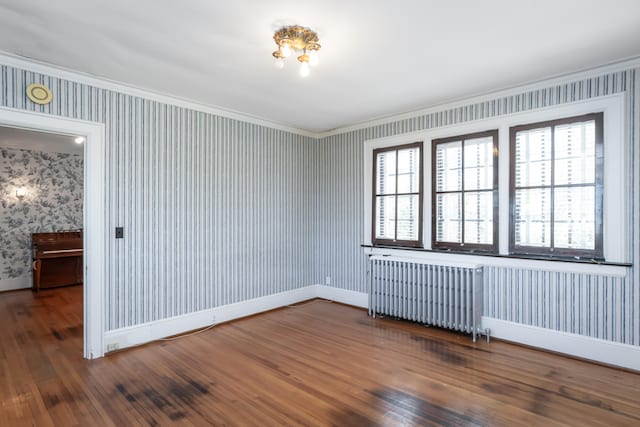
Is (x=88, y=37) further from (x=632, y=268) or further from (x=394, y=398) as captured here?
(x=632, y=268)

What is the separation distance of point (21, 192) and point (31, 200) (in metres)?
0.21

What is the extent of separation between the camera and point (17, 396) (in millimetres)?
2592

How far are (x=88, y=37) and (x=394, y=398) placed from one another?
3.63 metres

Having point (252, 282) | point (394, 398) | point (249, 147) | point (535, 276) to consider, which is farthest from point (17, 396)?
point (535, 276)

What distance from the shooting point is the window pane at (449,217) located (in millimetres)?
4121

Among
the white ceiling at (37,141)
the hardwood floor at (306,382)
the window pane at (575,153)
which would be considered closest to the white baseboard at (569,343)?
the hardwood floor at (306,382)

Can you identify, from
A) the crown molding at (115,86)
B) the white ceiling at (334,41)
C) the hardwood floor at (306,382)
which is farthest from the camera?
the crown molding at (115,86)

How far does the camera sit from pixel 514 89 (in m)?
3.62

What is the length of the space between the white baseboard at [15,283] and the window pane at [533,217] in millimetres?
8266

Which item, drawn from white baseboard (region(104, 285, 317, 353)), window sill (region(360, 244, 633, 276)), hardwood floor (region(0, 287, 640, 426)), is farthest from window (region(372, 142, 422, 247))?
white baseboard (region(104, 285, 317, 353))

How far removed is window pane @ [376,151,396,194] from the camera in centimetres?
477

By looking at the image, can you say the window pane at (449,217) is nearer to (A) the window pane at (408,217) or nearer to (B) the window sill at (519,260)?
(B) the window sill at (519,260)

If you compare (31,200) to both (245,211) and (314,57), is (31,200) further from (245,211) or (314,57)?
(314,57)

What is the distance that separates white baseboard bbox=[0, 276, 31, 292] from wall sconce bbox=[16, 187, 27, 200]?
1527 mm
